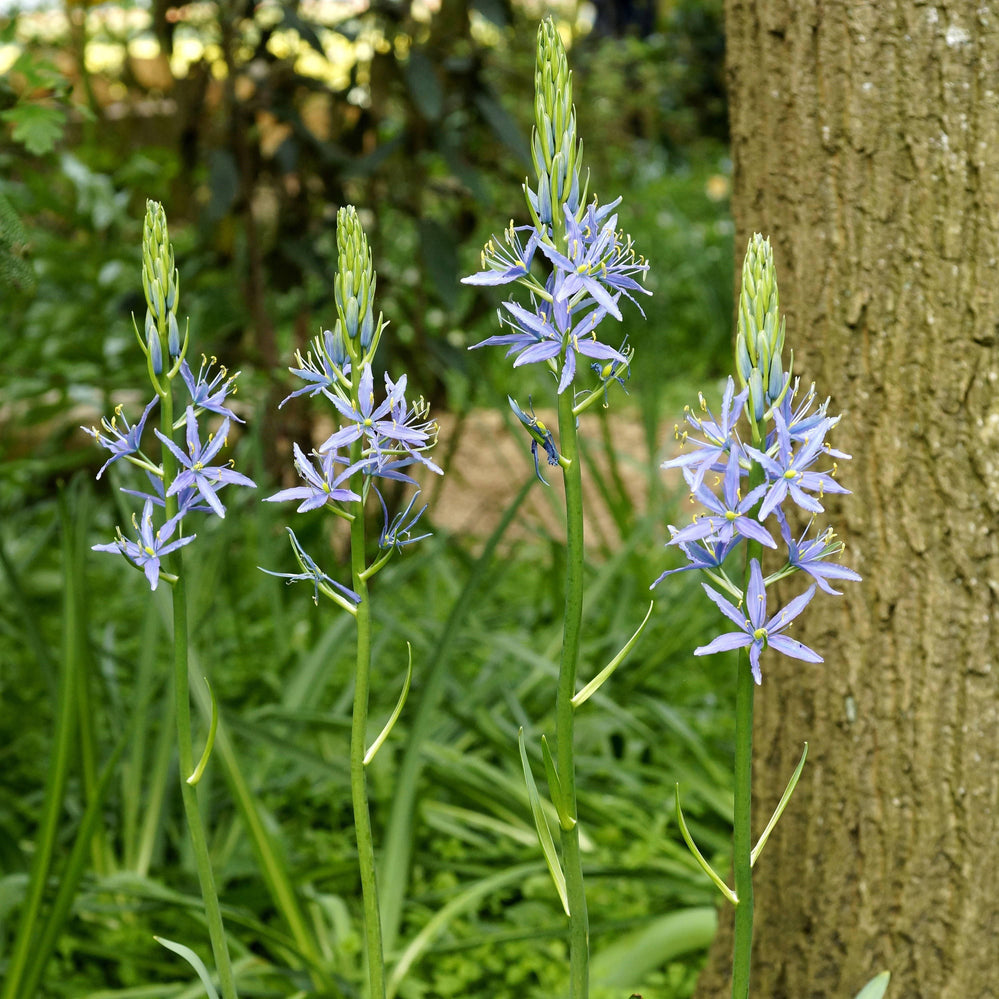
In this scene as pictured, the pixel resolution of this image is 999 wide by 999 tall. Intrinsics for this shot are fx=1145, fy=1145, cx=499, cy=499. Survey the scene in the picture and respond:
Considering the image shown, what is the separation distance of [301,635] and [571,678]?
2.34 meters

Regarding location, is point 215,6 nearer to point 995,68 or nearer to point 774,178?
point 774,178

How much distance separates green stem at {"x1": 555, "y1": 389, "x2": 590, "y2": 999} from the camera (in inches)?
31.5

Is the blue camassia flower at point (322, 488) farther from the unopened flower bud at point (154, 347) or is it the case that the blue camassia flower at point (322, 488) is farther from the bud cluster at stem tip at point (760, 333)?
the bud cluster at stem tip at point (760, 333)

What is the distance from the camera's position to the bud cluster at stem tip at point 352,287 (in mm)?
804

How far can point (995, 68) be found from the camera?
4.18 feet

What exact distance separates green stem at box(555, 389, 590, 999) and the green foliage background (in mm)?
828

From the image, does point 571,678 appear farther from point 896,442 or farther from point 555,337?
point 896,442

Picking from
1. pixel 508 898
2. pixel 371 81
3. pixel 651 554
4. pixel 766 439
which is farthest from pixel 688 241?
pixel 766 439

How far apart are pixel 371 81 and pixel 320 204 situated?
42cm

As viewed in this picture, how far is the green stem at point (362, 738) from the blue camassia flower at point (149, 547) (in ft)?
0.40

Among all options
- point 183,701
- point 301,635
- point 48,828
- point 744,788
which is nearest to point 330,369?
point 183,701

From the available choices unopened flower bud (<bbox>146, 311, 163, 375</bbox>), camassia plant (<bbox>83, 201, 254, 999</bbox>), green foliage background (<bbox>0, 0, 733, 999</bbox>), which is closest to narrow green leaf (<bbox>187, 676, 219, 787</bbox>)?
camassia plant (<bbox>83, 201, 254, 999</bbox>)

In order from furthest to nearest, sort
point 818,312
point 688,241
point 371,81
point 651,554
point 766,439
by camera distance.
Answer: point 688,241
point 651,554
point 371,81
point 818,312
point 766,439

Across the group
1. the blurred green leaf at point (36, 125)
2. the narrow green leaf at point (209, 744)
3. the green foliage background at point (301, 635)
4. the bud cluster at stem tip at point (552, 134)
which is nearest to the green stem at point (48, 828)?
the green foliage background at point (301, 635)
